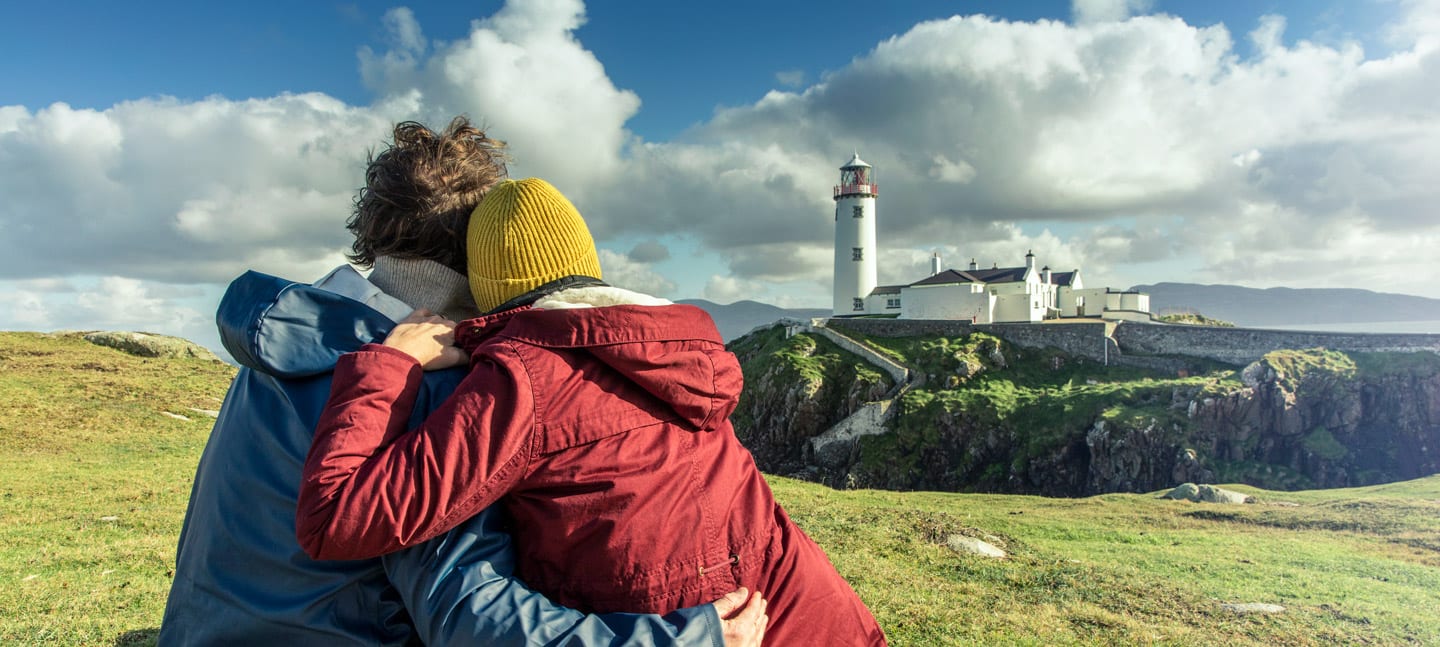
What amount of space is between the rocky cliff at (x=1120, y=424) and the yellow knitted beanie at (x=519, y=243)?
3772cm

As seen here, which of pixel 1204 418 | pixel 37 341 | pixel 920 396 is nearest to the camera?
pixel 37 341

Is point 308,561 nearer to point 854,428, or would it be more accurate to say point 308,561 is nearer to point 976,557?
point 976,557

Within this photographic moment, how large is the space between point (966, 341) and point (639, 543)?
50.6 metres

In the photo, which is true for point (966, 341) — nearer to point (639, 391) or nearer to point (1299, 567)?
point (1299, 567)

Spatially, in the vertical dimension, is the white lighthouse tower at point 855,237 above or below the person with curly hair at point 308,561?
above

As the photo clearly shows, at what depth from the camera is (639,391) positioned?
2.09 m

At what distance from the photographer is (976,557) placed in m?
11.8

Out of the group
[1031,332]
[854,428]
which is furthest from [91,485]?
[1031,332]

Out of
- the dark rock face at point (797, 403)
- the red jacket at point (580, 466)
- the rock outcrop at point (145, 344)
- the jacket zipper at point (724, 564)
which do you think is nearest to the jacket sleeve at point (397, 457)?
the red jacket at point (580, 466)

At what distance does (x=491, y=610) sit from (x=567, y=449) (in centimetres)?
42

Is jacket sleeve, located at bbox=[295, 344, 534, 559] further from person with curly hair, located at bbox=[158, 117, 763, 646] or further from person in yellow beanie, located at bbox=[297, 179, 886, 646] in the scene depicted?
person with curly hair, located at bbox=[158, 117, 763, 646]

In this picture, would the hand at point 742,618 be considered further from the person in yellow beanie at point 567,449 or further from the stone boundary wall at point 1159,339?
the stone boundary wall at point 1159,339

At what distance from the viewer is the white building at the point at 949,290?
185 ft

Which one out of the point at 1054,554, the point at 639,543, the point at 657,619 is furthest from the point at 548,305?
the point at 1054,554
